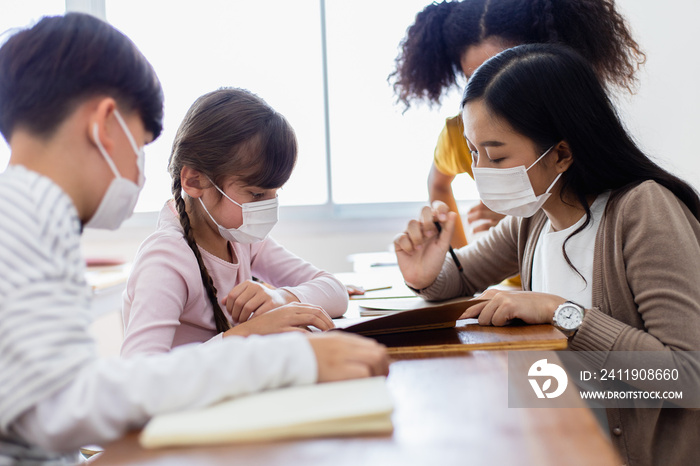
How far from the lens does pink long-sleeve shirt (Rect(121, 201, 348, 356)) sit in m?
1.09

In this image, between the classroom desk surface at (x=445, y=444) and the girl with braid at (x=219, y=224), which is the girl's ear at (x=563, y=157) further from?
the classroom desk surface at (x=445, y=444)

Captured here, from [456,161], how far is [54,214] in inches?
68.6

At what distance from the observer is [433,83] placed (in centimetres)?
218

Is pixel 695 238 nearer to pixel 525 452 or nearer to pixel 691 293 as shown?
pixel 691 293

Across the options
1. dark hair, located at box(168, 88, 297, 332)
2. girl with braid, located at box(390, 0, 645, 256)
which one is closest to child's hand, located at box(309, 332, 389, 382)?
dark hair, located at box(168, 88, 297, 332)

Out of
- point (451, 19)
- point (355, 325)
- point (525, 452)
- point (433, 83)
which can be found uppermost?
point (451, 19)

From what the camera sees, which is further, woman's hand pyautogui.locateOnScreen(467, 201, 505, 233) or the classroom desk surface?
woman's hand pyautogui.locateOnScreen(467, 201, 505, 233)

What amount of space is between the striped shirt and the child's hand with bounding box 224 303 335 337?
33 centimetres

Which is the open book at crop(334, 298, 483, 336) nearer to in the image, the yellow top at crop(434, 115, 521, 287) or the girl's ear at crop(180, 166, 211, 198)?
the girl's ear at crop(180, 166, 211, 198)

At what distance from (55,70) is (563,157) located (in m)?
1.00

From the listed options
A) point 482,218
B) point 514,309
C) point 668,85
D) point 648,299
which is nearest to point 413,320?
point 514,309

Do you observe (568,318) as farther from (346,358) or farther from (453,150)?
(453,150)

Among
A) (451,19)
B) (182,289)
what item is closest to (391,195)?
(451,19)

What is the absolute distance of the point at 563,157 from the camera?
4.30 feet
